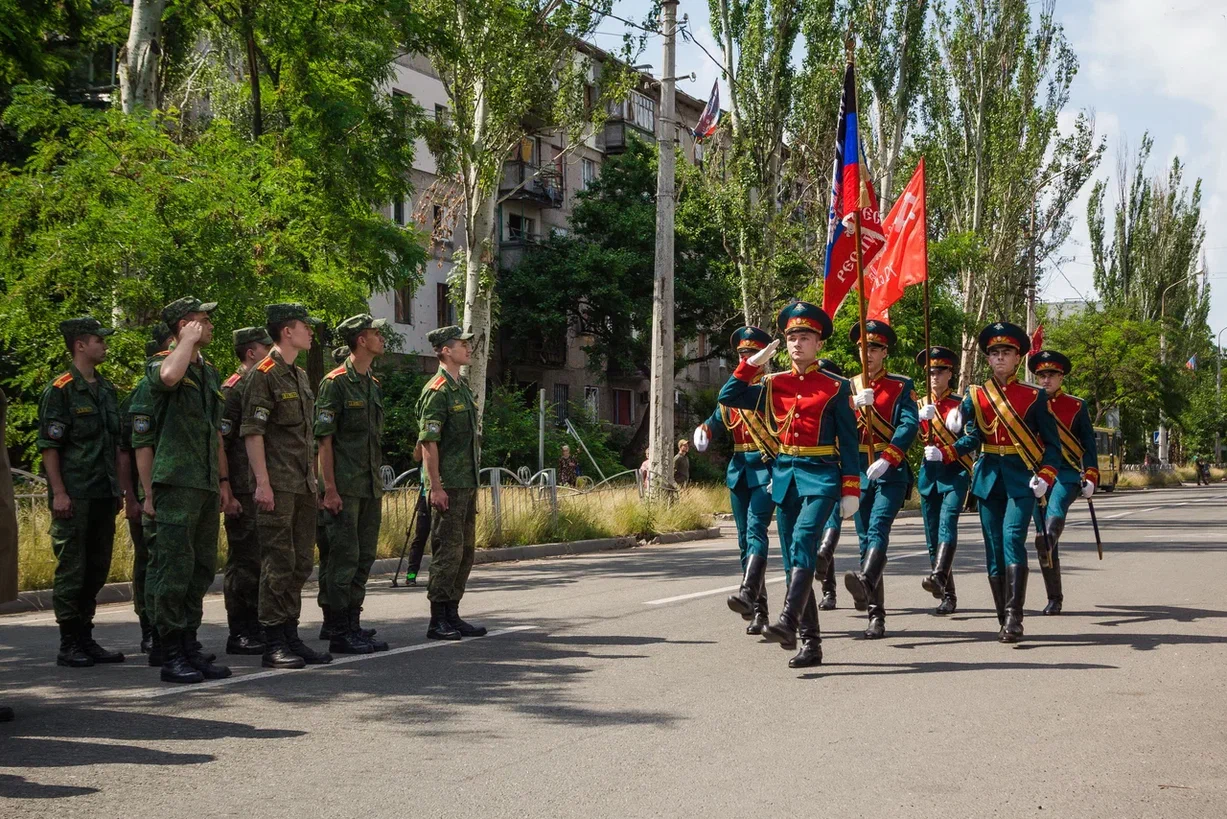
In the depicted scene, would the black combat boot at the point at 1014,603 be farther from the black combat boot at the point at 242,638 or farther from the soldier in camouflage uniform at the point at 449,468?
the black combat boot at the point at 242,638

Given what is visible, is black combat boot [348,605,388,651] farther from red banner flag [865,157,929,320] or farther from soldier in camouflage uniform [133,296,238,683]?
red banner flag [865,157,929,320]

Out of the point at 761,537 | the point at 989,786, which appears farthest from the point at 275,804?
the point at 761,537

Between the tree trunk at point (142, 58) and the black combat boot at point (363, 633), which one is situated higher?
the tree trunk at point (142, 58)

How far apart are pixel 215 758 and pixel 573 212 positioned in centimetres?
3762

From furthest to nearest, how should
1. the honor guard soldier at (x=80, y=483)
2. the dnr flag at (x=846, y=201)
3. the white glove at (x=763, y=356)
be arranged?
the dnr flag at (x=846, y=201) → the honor guard soldier at (x=80, y=483) → the white glove at (x=763, y=356)

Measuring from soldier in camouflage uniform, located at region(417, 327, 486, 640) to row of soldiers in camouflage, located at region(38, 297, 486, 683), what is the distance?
0.01m

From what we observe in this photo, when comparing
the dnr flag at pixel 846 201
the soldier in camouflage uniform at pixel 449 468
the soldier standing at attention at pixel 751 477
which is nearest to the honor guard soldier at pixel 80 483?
the soldier in camouflage uniform at pixel 449 468

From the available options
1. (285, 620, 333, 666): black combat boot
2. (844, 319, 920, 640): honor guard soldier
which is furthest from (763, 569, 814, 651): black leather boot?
(285, 620, 333, 666): black combat boot

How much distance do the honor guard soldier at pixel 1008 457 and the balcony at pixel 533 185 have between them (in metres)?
33.2

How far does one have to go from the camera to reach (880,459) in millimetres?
9102

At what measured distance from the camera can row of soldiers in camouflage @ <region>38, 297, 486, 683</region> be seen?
7492mm

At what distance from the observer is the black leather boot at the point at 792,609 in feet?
25.1

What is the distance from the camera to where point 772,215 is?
31.1 m

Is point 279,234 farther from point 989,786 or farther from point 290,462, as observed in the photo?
point 989,786
